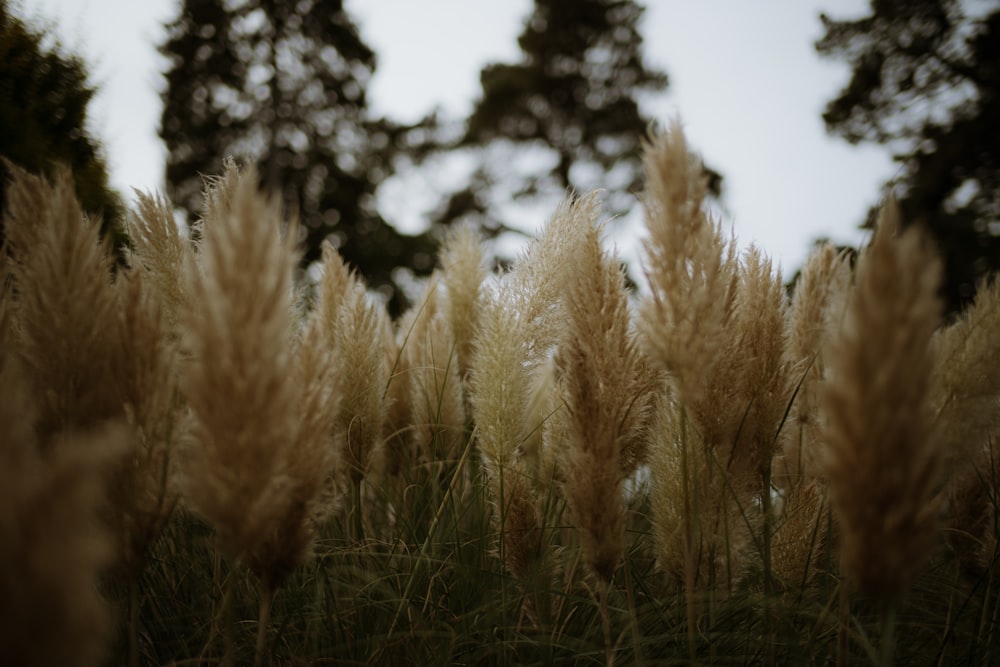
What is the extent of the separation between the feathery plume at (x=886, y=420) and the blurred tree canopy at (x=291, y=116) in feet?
50.4

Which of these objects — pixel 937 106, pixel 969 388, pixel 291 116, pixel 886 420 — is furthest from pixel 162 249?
pixel 291 116

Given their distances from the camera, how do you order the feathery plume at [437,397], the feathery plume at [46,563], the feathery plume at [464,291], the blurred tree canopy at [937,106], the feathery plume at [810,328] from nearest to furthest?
the feathery plume at [46,563] → the feathery plume at [810,328] → the feathery plume at [437,397] → the feathery plume at [464,291] → the blurred tree canopy at [937,106]

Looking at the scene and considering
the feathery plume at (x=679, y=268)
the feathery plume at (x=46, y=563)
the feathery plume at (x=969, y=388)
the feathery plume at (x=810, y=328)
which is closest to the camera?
the feathery plume at (x=46, y=563)

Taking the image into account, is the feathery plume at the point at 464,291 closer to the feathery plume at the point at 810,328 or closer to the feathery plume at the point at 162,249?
the feathery plume at the point at 162,249

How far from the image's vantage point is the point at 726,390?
1457 millimetres

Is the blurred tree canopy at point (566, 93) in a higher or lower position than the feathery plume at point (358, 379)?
higher

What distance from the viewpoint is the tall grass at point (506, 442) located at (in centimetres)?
85

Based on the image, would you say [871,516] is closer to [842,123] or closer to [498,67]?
[842,123]

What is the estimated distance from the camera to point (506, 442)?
1662mm

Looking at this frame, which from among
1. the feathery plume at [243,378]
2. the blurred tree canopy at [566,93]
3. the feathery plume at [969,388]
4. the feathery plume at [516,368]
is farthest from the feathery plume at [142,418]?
the blurred tree canopy at [566,93]

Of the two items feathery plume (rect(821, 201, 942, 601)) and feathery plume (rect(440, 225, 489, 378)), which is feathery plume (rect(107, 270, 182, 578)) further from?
feathery plume (rect(440, 225, 489, 378))

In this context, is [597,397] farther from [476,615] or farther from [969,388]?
[969,388]

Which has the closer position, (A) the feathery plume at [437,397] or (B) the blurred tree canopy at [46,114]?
(A) the feathery plume at [437,397]

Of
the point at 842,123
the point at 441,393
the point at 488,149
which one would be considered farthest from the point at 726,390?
the point at 488,149
